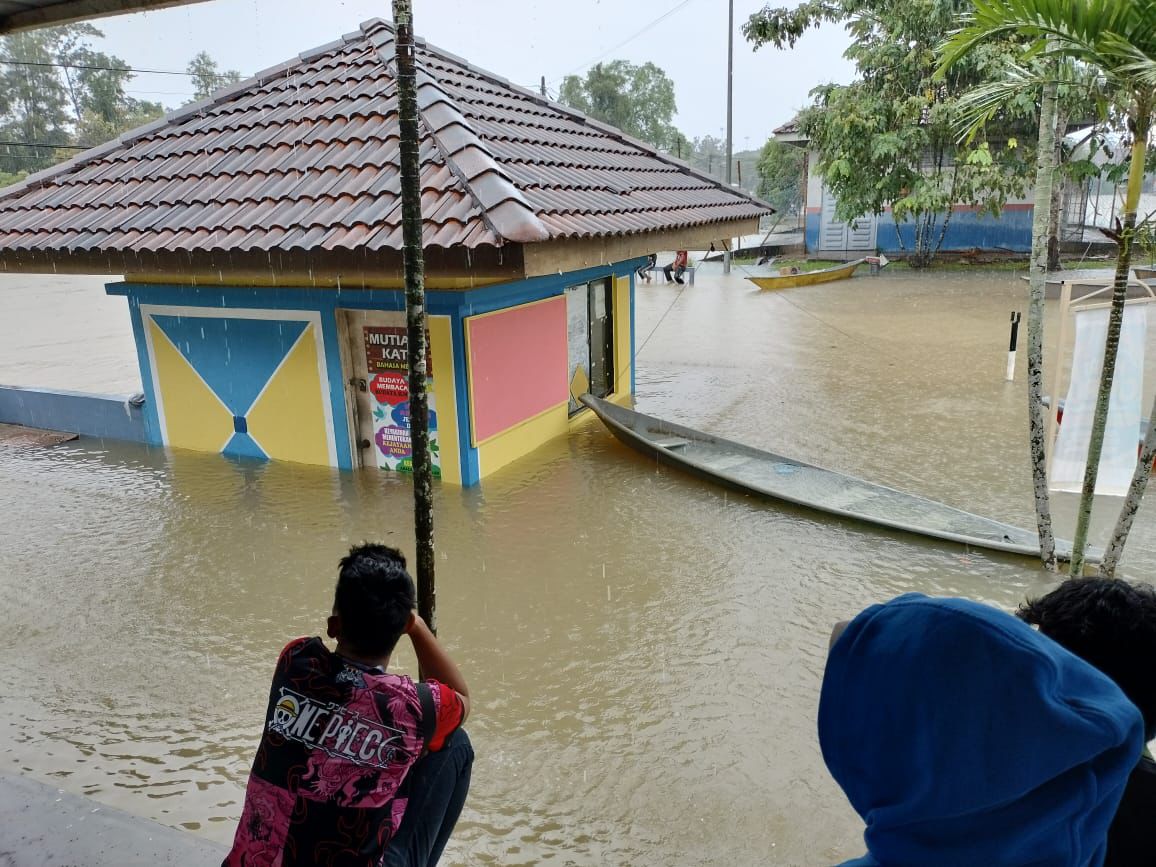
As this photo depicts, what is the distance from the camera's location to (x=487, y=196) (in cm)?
638

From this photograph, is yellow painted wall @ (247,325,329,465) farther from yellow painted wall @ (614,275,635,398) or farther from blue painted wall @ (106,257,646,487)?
yellow painted wall @ (614,275,635,398)

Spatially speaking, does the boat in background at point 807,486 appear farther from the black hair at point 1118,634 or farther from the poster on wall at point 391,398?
the black hair at point 1118,634

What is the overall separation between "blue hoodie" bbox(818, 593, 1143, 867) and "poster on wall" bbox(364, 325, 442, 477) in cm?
698

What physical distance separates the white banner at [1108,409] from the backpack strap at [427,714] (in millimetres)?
5892

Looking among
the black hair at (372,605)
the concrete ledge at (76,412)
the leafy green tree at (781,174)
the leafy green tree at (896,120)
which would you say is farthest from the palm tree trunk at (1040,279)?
the leafy green tree at (781,174)

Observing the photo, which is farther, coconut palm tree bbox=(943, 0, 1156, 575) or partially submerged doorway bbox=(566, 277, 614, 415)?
partially submerged doorway bbox=(566, 277, 614, 415)

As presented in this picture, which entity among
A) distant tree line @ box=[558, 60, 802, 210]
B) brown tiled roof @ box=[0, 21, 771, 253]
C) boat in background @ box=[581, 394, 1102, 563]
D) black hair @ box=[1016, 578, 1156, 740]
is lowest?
boat in background @ box=[581, 394, 1102, 563]

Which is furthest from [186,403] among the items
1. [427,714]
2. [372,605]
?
[427,714]

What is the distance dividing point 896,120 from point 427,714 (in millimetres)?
23514

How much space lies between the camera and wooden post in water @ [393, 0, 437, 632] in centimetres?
295

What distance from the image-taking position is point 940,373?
510 inches

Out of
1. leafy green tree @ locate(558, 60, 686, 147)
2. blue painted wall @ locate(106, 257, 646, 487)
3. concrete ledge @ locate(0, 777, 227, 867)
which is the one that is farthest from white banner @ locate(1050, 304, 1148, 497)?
leafy green tree @ locate(558, 60, 686, 147)

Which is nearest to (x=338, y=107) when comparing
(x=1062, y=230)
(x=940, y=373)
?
(x=940, y=373)

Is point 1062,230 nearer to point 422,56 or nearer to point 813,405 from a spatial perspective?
point 813,405
